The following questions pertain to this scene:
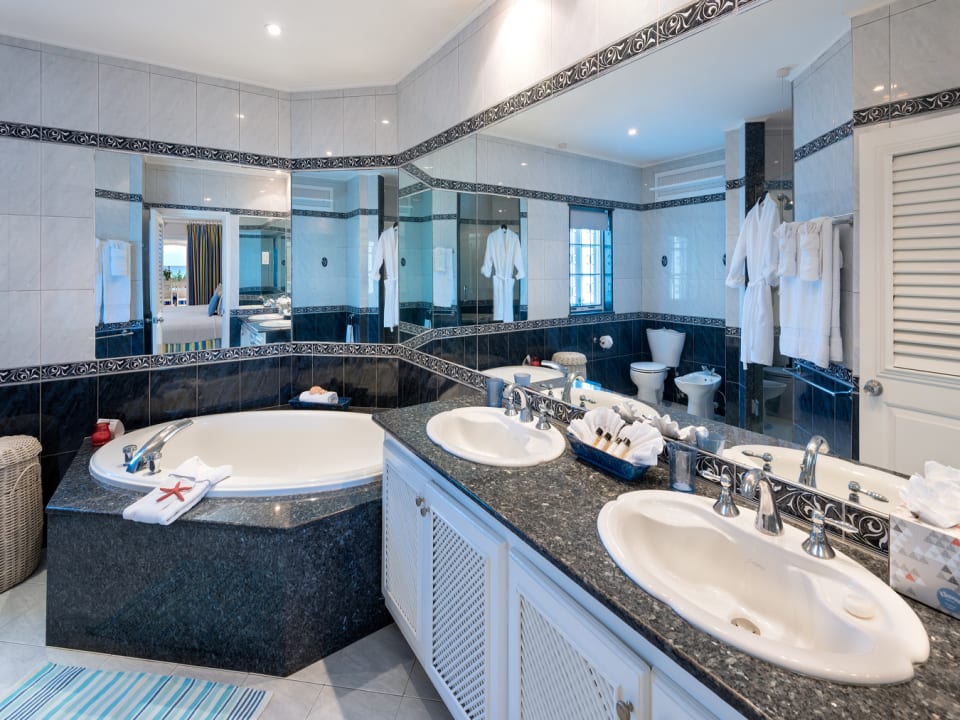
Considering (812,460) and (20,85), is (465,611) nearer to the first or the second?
(812,460)

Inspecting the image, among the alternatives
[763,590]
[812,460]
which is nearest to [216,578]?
[763,590]

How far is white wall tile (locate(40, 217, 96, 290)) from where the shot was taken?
8.64 feet

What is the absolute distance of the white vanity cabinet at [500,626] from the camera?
0.85 m

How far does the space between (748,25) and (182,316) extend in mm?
3092

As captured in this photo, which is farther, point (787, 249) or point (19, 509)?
point (19, 509)

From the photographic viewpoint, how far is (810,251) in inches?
45.0

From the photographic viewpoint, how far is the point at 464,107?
2480mm

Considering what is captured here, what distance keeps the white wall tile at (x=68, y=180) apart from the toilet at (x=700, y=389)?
3.07m

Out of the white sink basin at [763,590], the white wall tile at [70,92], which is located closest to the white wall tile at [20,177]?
the white wall tile at [70,92]

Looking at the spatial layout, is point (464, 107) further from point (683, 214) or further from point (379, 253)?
point (683, 214)

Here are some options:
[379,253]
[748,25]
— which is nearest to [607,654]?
[748,25]

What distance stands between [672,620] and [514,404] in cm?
132

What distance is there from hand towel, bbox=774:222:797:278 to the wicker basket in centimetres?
311

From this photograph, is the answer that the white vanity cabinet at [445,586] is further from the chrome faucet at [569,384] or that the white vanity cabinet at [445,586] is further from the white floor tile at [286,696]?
the chrome faucet at [569,384]
